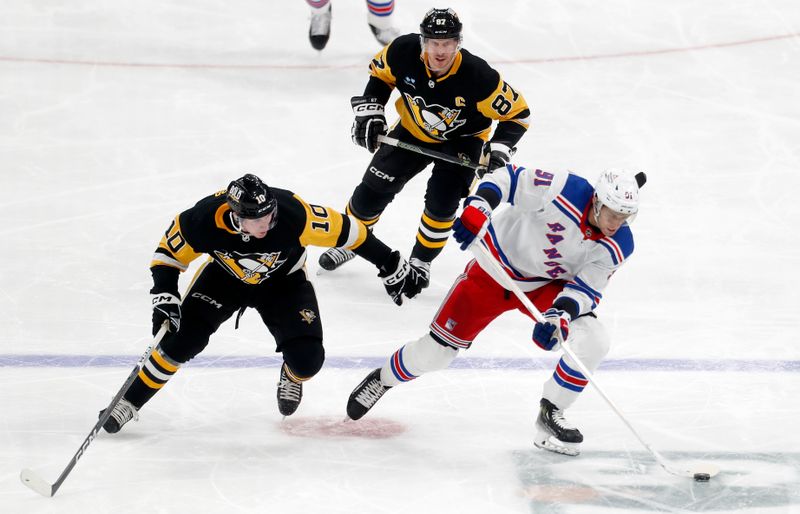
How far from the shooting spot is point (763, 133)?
277 inches

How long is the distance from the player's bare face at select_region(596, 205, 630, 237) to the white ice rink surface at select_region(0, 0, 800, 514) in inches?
30.0

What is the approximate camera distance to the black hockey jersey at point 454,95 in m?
5.05

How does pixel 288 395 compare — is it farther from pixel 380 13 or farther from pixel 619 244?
pixel 380 13

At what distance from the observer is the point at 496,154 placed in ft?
16.3

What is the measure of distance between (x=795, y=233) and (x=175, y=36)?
4.36 metres

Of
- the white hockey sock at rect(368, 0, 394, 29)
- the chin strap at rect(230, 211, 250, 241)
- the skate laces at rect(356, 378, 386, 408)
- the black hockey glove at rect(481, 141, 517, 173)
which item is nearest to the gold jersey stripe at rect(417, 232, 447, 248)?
the black hockey glove at rect(481, 141, 517, 173)

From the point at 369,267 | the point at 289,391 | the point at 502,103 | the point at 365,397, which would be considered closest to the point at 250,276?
the point at 289,391

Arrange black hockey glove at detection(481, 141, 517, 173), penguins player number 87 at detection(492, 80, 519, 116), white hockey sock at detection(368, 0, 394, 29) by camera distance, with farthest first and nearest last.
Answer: white hockey sock at detection(368, 0, 394, 29) → penguins player number 87 at detection(492, 80, 519, 116) → black hockey glove at detection(481, 141, 517, 173)

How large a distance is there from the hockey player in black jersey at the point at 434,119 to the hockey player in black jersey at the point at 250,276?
1022mm

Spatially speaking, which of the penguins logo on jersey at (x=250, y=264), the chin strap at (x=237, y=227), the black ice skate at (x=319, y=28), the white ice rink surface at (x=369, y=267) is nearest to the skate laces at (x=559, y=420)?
the white ice rink surface at (x=369, y=267)

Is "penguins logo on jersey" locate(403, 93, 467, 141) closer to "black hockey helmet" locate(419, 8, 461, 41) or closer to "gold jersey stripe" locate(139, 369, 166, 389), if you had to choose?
"black hockey helmet" locate(419, 8, 461, 41)

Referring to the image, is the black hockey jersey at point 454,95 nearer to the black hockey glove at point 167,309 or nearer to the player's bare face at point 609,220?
the player's bare face at point 609,220

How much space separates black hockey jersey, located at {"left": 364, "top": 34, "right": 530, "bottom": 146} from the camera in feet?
16.6

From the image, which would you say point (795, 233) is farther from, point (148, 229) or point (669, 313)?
point (148, 229)
